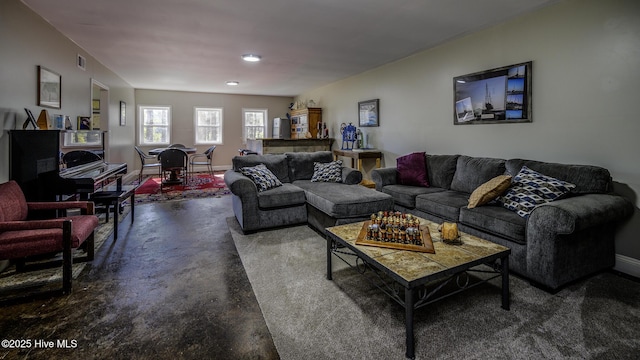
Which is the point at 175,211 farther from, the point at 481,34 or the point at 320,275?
the point at 481,34

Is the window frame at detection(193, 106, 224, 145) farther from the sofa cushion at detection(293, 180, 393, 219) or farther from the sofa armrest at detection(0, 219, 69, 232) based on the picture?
the sofa armrest at detection(0, 219, 69, 232)

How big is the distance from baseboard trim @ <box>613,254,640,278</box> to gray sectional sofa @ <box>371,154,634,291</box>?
68 millimetres

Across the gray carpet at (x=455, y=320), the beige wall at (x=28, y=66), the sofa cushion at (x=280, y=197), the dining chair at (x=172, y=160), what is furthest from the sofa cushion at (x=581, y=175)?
the dining chair at (x=172, y=160)

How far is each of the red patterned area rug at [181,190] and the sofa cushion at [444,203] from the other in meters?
3.70

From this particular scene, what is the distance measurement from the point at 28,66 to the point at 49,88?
0.40m

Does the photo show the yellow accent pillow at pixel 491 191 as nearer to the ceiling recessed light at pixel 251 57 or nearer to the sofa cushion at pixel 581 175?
the sofa cushion at pixel 581 175

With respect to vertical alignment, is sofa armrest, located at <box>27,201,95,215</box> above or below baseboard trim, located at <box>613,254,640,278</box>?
above

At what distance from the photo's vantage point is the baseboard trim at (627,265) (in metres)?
2.45

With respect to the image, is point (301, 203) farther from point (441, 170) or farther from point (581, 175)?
point (581, 175)

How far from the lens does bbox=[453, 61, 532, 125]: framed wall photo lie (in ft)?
10.5

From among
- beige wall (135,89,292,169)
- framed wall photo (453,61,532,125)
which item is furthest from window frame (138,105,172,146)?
framed wall photo (453,61,532,125)

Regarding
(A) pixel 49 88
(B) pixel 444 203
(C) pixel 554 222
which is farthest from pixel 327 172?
(A) pixel 49 88

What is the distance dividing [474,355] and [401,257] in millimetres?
588

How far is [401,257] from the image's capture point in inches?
72.5
